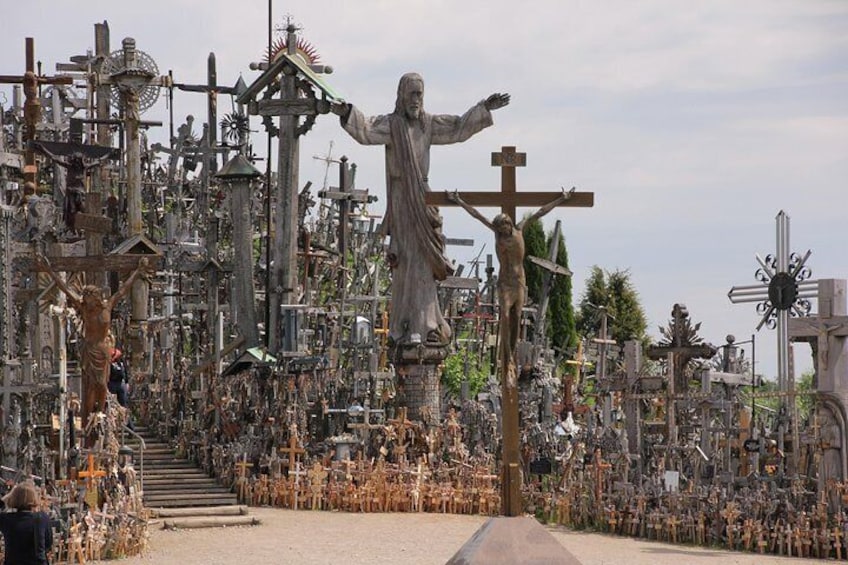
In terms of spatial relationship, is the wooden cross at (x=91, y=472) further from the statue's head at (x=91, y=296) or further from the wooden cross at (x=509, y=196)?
the wooden cross at (x=509, y=196)

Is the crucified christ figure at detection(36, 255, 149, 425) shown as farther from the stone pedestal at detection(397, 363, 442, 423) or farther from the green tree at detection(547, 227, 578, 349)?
the green tree at detection(547, 227, 578, 349)

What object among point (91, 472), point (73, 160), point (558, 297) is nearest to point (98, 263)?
point (91, 472)

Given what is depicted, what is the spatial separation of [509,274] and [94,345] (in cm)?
540

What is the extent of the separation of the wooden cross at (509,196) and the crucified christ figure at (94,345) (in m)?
4.83

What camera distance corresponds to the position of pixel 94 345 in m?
19.3

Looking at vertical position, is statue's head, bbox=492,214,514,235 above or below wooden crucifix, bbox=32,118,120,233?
below

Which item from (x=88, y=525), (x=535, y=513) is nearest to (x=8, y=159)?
(x=88, y=525)

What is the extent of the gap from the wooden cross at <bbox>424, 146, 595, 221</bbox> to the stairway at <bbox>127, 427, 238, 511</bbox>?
652 cm

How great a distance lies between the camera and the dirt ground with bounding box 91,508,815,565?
704 inches

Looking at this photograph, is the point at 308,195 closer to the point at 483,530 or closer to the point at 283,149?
the point at 283,149

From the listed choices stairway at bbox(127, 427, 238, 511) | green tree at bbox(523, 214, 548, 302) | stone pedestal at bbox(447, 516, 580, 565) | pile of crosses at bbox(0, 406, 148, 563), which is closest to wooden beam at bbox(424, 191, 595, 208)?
stone pedestal at bbox(447, 516, 580, 565)

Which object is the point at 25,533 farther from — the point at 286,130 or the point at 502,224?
the point at 286,130

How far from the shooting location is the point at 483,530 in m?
13.5

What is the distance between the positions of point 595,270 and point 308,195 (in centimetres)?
1399
